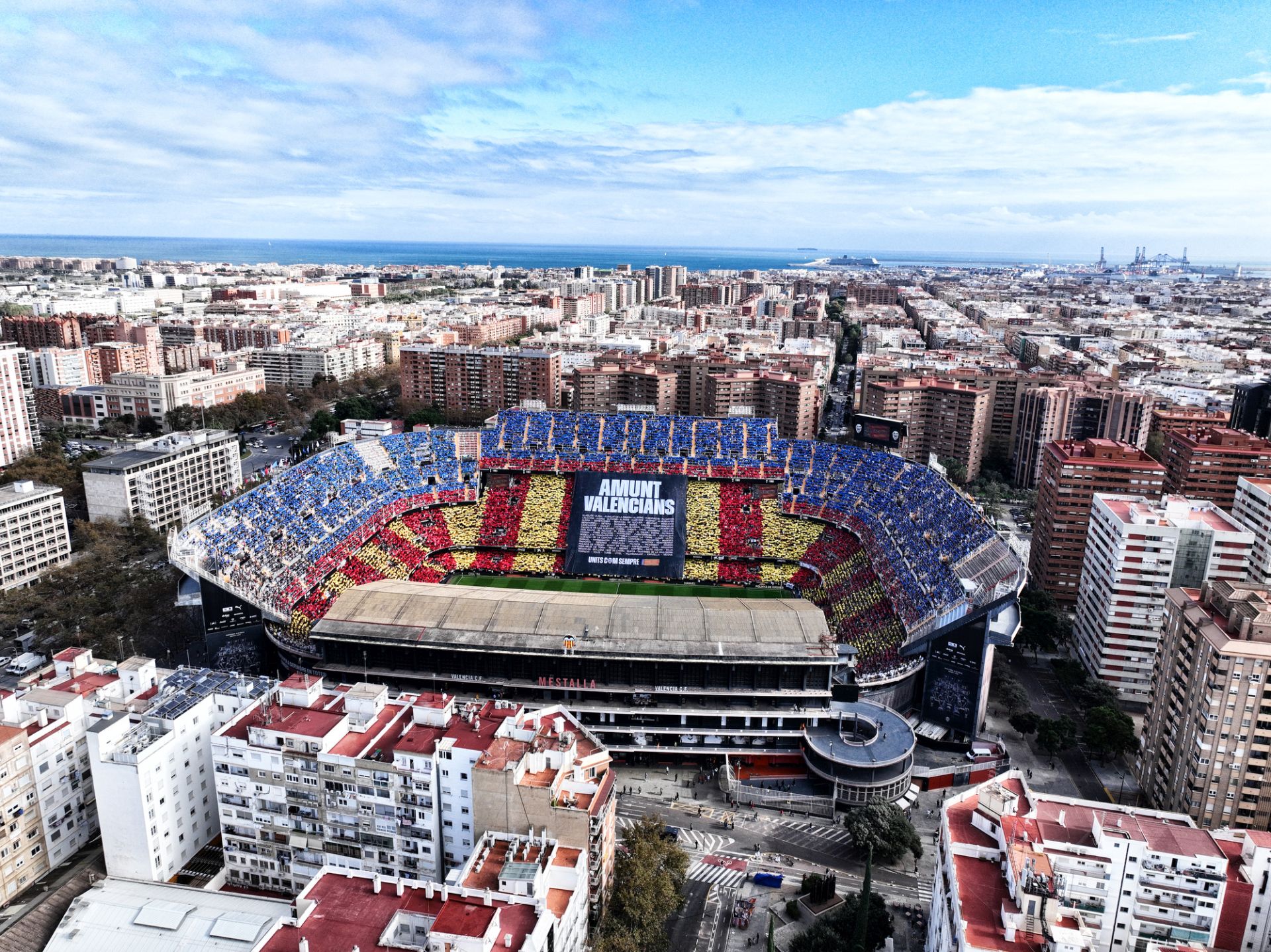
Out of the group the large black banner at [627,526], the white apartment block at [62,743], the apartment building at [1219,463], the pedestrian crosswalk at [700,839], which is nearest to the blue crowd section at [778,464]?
the large black banner at [627,526]

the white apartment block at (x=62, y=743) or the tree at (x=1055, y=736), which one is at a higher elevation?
the white apartment block at (x=62, y=743)

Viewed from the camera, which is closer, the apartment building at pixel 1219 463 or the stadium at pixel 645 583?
the stadium at pixel 645 583

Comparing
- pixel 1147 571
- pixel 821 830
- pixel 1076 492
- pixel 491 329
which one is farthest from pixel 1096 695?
pixel 491 329

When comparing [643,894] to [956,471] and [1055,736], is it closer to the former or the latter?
[1055,736]

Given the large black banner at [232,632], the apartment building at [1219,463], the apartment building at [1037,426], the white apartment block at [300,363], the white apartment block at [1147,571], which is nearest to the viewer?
the large black banner at [232,632]

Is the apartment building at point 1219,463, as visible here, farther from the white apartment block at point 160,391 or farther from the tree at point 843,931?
the white apartment block at point 160,391

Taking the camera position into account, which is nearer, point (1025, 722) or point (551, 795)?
point (551, 795)

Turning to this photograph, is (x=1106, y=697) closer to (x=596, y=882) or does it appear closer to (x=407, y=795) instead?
(x=596, y=882)
